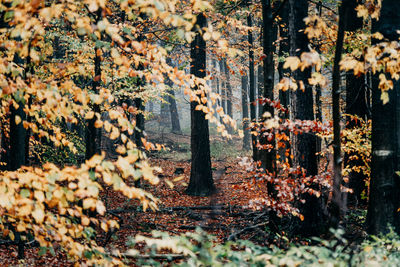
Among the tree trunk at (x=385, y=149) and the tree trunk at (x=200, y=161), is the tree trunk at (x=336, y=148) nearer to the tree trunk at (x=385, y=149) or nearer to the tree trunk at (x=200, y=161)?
the tree trunk at (x=385, y=149)

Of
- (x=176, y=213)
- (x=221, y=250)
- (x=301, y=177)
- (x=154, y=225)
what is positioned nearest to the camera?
(x=221, y=250)

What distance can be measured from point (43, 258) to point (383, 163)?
7.11 meters

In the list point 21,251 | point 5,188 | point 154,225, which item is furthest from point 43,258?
point 5,188

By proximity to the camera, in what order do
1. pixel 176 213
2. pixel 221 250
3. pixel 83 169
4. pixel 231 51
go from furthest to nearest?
pixel 176 213 < pixel 231 51 < pixel 221 250 < pixel 83 169

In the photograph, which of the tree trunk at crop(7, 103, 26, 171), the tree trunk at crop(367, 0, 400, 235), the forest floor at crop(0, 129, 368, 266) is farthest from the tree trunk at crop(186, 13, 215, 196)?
the tree trunk at crop(367, 0, 400, 235)

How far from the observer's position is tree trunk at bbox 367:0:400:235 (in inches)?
199

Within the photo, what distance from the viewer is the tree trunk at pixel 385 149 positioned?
506 cm

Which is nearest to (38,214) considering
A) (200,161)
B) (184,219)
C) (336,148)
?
(336,148)

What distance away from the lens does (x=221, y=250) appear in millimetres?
2998

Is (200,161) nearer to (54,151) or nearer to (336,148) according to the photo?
(54,151)

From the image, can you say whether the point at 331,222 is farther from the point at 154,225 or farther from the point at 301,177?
the point at 154,225

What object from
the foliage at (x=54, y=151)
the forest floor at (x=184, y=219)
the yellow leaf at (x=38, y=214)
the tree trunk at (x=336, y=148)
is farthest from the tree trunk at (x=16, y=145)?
the tree trunk at (x=336, y=148)

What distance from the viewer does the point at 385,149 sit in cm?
516

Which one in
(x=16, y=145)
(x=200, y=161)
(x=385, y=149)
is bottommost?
(x=200, y=161)
